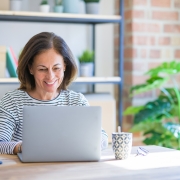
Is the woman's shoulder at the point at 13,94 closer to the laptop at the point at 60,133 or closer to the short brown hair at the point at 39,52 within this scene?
the short brown hair at the point at 39,52

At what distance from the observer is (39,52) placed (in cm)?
234

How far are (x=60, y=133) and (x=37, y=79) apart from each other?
57cm

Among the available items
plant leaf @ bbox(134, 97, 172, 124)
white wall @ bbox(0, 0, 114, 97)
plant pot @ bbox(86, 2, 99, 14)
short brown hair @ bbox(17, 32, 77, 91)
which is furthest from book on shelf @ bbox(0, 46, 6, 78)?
plant leaf @ bbox(134, 97, 172, 124)

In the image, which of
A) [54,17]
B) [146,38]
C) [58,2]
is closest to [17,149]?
[54,17]

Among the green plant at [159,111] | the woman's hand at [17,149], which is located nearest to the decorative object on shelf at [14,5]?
the green plant at [159,111]

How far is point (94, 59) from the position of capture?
12.7 ft

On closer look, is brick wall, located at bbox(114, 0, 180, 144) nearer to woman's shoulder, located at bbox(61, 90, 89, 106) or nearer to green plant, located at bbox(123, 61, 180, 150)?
green plant, located at bbox(123, 61, 180, 150)

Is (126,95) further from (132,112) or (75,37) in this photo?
(75,37)

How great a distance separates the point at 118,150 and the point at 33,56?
0.68m

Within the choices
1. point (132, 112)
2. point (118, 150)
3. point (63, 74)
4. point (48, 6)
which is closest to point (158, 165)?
point (118, 150)

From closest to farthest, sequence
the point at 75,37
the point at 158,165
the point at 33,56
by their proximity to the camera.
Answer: the point at 158,165 < the point at 33,56 < the point at 75,37

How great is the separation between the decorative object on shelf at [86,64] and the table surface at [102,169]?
5.15 feet

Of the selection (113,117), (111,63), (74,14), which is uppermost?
(74,14)

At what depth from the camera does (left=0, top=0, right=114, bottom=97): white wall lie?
3.63 meters
